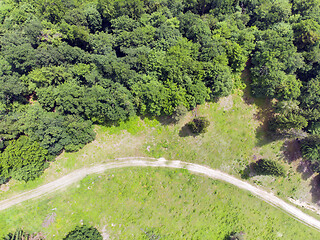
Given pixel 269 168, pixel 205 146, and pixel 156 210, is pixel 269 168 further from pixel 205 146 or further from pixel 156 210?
pixel 156 210

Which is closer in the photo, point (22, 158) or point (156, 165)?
point (22, 158)

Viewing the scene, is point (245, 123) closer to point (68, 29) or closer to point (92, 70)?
point (92, 70)

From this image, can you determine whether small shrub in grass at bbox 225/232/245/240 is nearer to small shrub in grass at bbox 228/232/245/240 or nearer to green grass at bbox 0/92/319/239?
small shrub in grass at bbox 228/232/245/240

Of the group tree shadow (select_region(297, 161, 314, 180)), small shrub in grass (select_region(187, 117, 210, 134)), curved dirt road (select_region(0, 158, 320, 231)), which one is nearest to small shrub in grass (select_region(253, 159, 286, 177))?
curved dirt road (select_region(0, 158, 320, 231))

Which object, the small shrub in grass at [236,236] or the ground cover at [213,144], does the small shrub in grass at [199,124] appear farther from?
the small shrub in grass at [236,236]

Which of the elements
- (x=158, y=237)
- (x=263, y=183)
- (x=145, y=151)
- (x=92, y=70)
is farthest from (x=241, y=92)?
(x=158, y=237)

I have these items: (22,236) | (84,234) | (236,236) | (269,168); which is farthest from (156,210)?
(22,236)
